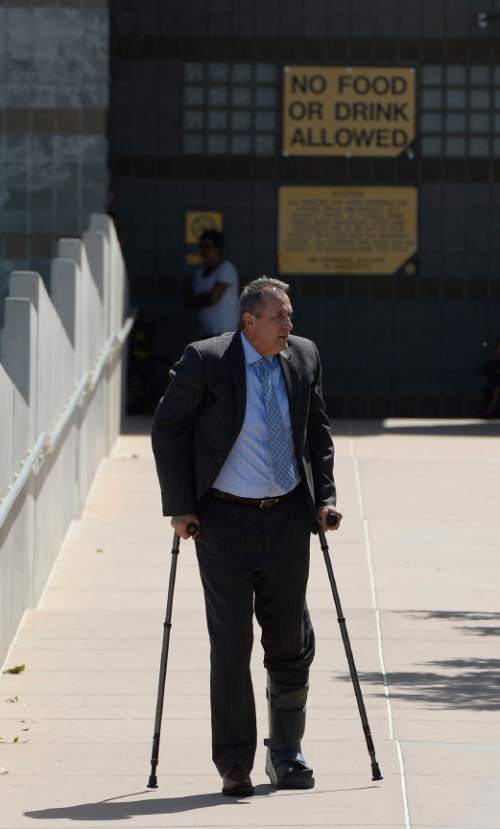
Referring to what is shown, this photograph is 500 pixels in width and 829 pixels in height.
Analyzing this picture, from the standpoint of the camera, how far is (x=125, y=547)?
41.4 ft

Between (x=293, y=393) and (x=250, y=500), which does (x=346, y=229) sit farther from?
(x=250, y=500)

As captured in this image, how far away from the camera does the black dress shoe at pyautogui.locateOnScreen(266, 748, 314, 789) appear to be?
6.96m

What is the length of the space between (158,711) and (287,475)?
97cm

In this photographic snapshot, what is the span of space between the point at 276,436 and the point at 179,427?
348 mm

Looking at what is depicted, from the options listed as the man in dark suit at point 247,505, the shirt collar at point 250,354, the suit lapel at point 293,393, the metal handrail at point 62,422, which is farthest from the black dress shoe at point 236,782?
the metal handrail at point 62,422

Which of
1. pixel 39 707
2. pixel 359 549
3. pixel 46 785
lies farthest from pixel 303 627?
pixel 359 549

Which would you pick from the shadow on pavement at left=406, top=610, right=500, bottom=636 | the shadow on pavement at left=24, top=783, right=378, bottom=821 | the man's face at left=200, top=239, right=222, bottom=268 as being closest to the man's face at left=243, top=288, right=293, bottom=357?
the shadow on pavement at left=24, top=783, right=378, bottom=821

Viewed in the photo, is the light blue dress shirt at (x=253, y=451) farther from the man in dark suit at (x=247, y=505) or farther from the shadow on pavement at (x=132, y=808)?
the shadow on pavement at (x=132, y=808)

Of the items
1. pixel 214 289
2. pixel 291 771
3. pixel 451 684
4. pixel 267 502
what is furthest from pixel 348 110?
pixel 291 771

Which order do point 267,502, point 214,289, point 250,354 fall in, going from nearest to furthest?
point 267,502 < point 250,354 < point 214,289

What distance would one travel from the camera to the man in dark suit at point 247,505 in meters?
6.93

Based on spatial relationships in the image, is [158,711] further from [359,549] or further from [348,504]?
[348,504]

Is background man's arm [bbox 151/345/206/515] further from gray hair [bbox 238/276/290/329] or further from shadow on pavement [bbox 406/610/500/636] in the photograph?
shadow on pavement [bbox 406/610/500/636]

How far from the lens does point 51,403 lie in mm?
11375
